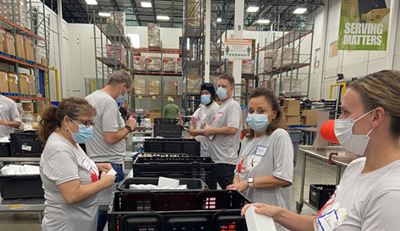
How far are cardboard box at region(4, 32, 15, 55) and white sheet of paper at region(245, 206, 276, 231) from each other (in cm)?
567

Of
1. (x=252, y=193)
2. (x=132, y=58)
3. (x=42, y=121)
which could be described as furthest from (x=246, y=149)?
(x=132, y=58)

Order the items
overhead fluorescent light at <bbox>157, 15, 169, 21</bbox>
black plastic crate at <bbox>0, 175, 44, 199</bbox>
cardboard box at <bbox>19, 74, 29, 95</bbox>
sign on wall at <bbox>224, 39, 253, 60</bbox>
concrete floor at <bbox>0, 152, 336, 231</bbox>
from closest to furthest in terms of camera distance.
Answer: black plastic crate at <bbox>0, 175, 44, 199</bbox>
concrete floor at <bbox>0, 152, 336, 231</bbox>
sign on wall at <bbox>224, 39, 253, 60</bbox>
cardboard box at <bbox>19, 74, 29, 95</bbox>
overhead fluorescent light at <bbox>157, 15, 169, 21</bbox>

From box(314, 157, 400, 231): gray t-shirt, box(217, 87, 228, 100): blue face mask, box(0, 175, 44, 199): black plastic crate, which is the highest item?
box(217, 87, 228, 100): blue face mask

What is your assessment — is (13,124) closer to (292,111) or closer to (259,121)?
(259,121)

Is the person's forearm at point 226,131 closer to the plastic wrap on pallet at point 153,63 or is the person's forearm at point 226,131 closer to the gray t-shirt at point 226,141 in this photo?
the gray t-shirt at point 226,141

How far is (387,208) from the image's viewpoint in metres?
0.68

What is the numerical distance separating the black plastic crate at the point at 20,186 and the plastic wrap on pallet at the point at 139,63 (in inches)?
249

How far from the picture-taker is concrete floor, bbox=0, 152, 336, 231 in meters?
3.06

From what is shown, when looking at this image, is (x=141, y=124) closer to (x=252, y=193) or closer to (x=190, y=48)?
(x=190, y=48)

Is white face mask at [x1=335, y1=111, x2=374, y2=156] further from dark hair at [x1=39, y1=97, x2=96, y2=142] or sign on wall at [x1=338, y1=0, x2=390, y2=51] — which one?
sign on wall at [x1=338, y1=0, x2=390, y2=51]

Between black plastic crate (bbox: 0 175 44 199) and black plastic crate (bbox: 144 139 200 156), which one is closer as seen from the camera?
black plastic crate (bbox: 0 175 44 199)

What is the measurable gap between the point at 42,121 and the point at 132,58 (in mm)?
7273

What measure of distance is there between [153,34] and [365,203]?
27.1 ft

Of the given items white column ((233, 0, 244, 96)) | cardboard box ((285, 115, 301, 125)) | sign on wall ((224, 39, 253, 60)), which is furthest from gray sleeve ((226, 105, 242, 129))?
cardboard box ((285, 115, 301, 125))
